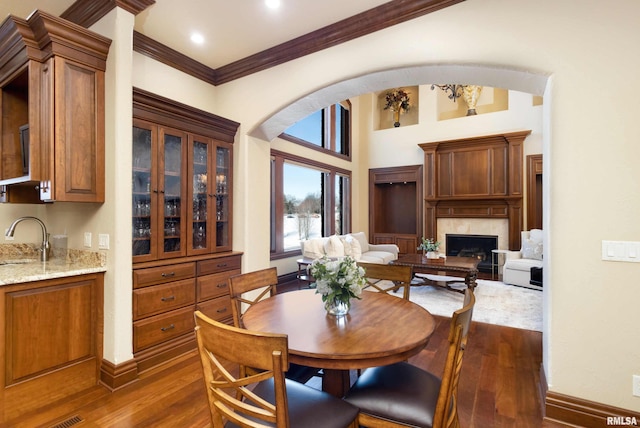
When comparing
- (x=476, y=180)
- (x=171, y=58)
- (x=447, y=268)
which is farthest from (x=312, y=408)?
(x=476, y=180)

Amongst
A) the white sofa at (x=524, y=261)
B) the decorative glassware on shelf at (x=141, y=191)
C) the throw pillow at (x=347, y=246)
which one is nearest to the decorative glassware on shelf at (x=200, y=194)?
the decorative glassware on shelf at (x=141, y=191)

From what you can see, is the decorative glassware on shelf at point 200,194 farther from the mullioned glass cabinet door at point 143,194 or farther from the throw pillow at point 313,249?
the throw pillow at point 313,249

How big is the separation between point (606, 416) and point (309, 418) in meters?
1.88

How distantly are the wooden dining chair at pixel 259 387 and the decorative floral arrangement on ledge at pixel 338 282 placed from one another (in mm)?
468

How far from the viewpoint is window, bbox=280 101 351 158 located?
20.9 ft

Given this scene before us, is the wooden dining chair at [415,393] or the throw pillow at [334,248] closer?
the wooden dining chair at [415,393]

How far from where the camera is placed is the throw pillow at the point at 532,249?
5.62 meters

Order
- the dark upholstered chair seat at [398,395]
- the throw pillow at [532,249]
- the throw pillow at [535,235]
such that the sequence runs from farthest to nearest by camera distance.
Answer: the throw pillow at [535,235] < the throw pillow at [532,249] < the dark upholstered chair seat at [398,395]

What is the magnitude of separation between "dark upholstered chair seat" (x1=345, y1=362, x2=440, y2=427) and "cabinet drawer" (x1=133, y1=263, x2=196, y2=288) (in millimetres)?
1965

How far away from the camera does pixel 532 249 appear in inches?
223

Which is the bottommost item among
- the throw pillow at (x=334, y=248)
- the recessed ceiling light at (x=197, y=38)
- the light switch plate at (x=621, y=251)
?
the throw pillow at (x=334, y=248)

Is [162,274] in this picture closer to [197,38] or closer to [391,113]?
[197,38]

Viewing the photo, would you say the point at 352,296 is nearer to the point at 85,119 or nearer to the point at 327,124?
the point at 85,119

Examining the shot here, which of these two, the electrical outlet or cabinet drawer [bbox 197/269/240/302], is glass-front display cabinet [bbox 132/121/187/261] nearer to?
the electrical outlet
